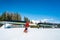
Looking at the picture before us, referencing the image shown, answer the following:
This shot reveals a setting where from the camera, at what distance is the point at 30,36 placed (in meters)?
2.13

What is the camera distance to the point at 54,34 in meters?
2.28

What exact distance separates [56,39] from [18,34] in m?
0.76

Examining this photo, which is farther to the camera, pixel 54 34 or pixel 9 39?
pixel 54 34

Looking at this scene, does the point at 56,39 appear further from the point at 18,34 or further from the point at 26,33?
the point at 18,34

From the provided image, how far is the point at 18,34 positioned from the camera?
7.05ft

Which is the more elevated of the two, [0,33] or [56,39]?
[0,33]

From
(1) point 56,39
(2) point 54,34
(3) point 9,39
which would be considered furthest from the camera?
(2) point 54,34

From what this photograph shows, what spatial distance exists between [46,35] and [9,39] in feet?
2.51

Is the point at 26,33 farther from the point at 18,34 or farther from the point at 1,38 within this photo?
the point at 1,38

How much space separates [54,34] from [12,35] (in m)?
0.88

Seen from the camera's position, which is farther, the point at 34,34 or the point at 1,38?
the point at 34,34

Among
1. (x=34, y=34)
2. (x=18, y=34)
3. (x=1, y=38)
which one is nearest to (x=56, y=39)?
(x=34, y=34)

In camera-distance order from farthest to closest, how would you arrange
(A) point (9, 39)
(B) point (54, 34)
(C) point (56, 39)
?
(B) point (54, 34) < (C) point (56, 39) < (A) point (9, 39)

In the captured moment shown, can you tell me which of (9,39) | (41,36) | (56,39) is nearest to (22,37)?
(9,39)
